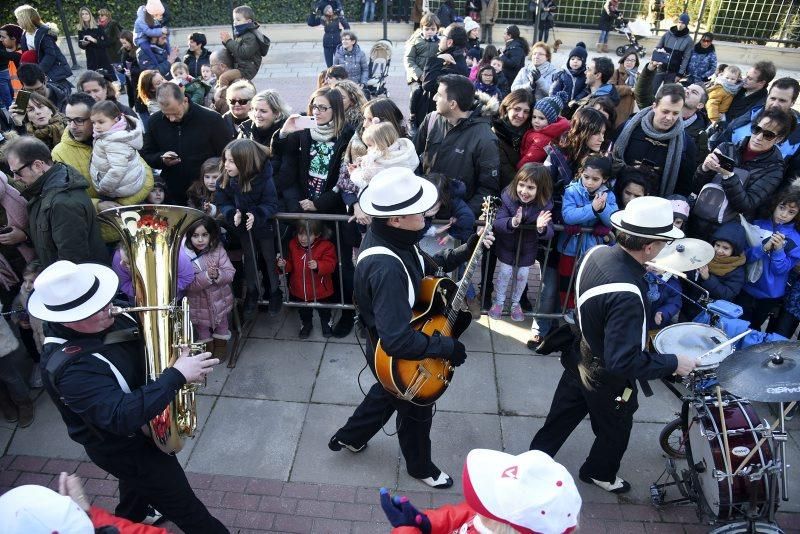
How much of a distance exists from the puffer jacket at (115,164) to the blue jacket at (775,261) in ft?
17.2

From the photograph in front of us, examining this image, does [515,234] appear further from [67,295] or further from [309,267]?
[67,295]

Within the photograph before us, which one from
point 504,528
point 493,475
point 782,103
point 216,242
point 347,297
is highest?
point 782,103

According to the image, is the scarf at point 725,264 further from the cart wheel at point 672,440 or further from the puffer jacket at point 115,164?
the puffer jacket at point 115,164

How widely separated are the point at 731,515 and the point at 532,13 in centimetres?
1816

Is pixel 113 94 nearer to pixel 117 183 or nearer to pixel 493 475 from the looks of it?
pixel 117 183

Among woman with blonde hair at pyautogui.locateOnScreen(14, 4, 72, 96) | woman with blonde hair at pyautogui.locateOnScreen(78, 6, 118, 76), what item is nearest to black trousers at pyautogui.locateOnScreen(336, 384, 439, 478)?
woman with blonde hair at pyautogui.locateOnScreen(14, 4, 72, 96)

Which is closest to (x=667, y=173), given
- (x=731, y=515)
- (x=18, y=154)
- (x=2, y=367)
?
(x=731, y=515)

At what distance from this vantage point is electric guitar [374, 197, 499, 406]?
133 inches

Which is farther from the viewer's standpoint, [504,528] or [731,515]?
[731,515]

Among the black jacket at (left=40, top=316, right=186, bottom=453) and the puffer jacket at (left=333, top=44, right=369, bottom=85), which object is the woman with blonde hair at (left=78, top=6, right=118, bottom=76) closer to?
the puffer jacket at (left=333, top=44, right=369, bottom=85)

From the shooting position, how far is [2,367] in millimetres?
4426

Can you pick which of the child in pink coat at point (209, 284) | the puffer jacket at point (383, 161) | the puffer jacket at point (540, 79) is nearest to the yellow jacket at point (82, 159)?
the child in pink coat at point (209, 284)

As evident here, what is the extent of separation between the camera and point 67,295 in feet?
9.14

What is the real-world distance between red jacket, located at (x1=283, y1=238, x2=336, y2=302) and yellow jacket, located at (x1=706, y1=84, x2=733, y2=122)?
626 cm
